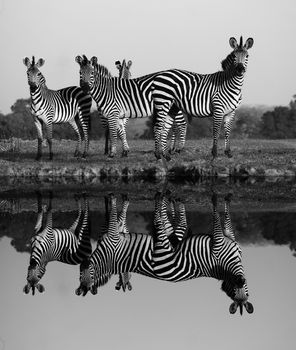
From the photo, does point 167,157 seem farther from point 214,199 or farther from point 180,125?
point 214,199

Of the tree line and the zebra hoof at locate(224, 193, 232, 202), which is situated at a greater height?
the tree line

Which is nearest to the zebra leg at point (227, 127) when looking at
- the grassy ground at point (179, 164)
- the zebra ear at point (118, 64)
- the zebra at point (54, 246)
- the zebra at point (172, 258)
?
the grassy ground at point (179, 164)

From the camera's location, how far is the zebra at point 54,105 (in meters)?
18.6

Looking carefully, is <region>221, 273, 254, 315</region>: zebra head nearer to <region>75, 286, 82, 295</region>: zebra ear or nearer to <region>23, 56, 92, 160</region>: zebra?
<region>75, 286, 82, 295</region>: zebra ear

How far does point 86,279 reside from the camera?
802 cm

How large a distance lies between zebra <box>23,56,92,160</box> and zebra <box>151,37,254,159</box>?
200cm

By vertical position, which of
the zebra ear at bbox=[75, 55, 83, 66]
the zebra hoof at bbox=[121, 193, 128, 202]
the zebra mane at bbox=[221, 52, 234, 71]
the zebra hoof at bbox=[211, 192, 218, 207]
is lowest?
the zebra hoof at bbox=[121, 193, 128, 202]

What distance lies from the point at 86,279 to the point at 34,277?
552 mm

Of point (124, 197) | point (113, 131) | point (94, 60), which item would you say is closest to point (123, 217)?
point (124, 197)

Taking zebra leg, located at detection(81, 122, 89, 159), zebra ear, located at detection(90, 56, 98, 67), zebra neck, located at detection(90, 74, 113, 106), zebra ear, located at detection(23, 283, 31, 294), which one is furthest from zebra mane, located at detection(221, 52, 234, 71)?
zebra ear, located at detection(23, 283, 31, 294)

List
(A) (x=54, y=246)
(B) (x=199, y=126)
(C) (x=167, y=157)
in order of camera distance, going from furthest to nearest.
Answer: (B) (x=199, y=126) < (C) (x=167, y=157) < (A) (x=54, y=246)

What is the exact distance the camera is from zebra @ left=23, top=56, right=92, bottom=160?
1864 centimetres

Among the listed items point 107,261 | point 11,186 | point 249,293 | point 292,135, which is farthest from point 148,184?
point 292,135

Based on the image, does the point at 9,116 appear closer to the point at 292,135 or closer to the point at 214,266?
the point at 292,135
